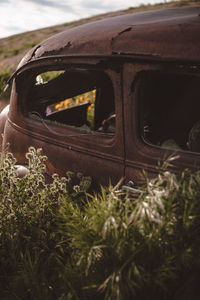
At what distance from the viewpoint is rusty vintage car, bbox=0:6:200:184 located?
176 cm

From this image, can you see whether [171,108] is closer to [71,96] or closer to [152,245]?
[71,96]

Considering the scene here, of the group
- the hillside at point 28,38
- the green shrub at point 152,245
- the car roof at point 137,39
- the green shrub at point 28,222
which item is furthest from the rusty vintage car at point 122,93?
the hillside at point 28,38

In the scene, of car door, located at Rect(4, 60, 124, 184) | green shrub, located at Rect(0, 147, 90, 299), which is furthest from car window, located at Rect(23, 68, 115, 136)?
green shrub, located at Rect(0, 147, 90, 299)

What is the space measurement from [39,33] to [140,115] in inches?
850

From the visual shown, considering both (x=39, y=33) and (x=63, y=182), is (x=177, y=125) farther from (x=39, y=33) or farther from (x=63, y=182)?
(x=39, y=33)

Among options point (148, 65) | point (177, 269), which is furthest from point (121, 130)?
point (177, 269)

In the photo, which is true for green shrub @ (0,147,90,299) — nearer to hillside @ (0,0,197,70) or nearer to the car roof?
the car roof

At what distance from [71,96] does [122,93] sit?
1.44 m

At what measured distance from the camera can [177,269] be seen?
1424 millimetres

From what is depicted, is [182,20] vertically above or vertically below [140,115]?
above

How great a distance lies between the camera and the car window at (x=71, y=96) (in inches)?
111

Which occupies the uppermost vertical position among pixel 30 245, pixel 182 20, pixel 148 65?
pixel 182 20

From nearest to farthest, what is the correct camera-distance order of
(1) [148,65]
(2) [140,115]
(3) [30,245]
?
(1) [148,65], (2) [140,115], (3) [30,245]

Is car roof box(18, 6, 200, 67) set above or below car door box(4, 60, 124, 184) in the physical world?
above
